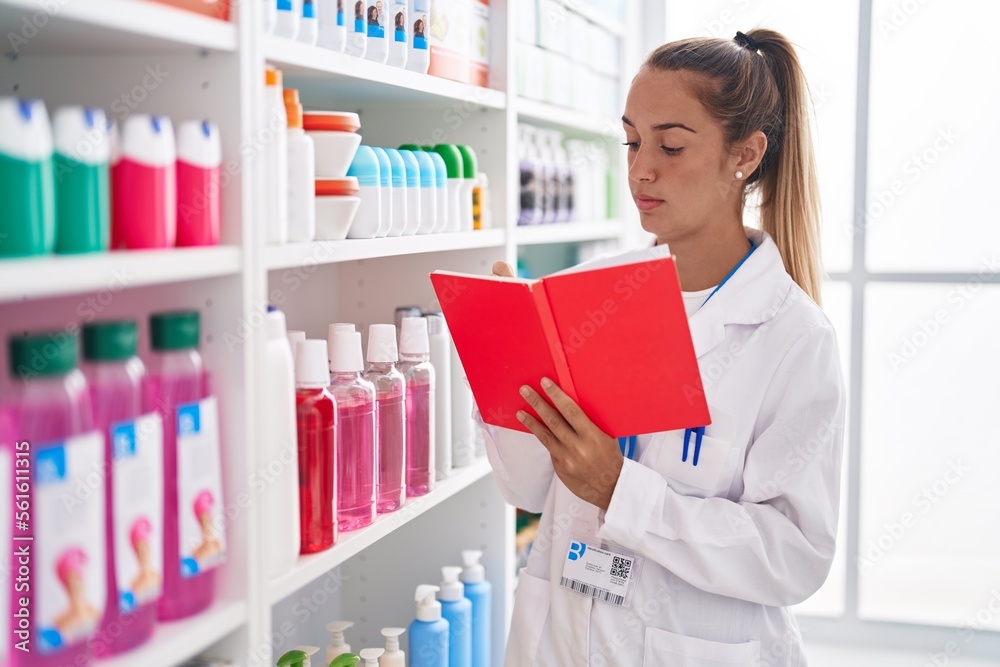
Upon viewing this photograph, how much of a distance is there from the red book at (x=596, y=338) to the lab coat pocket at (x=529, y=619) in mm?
384

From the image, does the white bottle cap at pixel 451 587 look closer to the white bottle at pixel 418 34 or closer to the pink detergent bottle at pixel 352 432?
the pink detergent bottle at pixel 352 432

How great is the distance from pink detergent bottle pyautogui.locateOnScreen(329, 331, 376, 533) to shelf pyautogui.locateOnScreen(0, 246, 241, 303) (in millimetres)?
324

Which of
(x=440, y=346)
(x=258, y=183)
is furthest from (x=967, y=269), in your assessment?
(x=258, y=183)

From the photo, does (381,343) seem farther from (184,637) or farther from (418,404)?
(184,637)

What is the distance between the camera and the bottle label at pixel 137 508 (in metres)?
0.92

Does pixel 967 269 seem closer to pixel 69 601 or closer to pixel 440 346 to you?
pixel 440 346

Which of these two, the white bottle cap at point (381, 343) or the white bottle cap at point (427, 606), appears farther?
the white bottle cap at point (427, 606)

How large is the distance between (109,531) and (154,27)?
497mm

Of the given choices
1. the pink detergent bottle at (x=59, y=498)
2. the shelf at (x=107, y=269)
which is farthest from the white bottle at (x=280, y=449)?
the pink detergent bottle at (x=59, y=498)

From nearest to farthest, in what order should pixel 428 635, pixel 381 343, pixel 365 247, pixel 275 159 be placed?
pixel 275 159 → pixel 365 247 → pixel 381 343 → pixel 428 635

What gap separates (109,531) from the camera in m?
0.95

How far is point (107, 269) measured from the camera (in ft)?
2.81

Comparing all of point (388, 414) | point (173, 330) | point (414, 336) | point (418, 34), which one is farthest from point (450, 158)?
point (173, 330)

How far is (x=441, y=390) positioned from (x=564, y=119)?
0.86m
